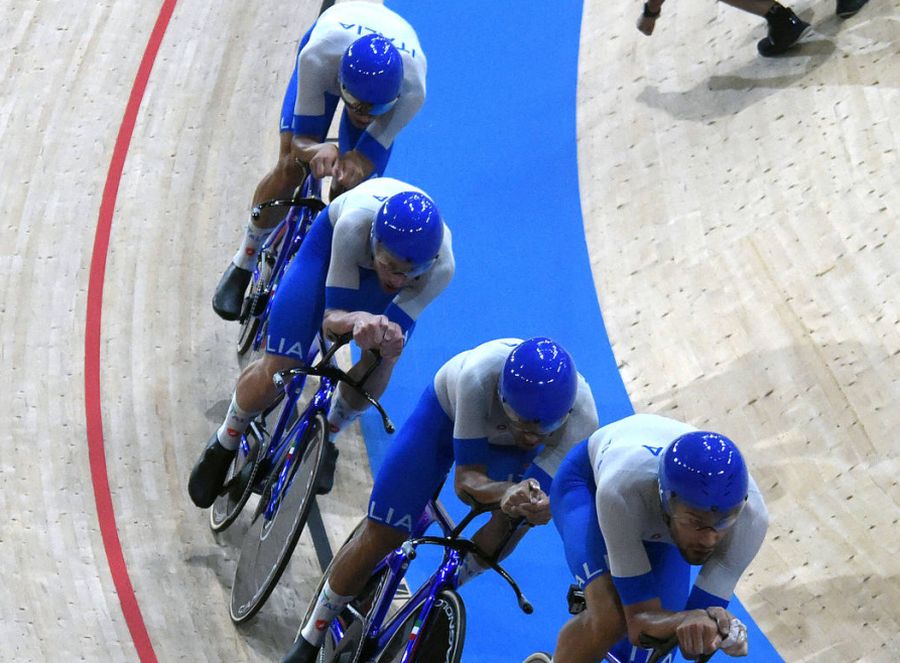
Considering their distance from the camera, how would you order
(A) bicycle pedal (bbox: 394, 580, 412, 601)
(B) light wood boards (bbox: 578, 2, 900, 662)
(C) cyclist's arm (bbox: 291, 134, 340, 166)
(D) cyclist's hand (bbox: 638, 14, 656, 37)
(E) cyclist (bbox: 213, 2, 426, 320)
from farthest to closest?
(D) cyclist's hand (bbox: 638, 14, 656, 37)
(C) cyclist's arm (bbox: 291, 134, 340, 166)
(B) light wood boards (bbox: 578, 2, 900, 662)
(E) cyclist (bbox: 213, 2, 426, 320)
(A) bicycle pedal (bbox: 394, 580, 412, 601)

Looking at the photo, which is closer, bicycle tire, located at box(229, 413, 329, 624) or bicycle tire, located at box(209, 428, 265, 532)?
bicycle tire, located at box(229, 413, 329, 624)

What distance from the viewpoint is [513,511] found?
3.32 m

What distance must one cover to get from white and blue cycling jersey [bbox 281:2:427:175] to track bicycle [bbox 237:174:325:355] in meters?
0.24

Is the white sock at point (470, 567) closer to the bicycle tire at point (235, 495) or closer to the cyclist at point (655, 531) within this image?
the cyclist at point (655, 531)

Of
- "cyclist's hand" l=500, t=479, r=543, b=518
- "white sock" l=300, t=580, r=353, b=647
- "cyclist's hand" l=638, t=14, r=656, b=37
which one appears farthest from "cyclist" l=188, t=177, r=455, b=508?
"cyclist's hand" l=638, t=14, r=656, b=37

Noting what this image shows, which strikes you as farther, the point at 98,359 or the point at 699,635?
the point at 98,359

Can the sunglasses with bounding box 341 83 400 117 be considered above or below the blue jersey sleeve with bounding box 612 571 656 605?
above

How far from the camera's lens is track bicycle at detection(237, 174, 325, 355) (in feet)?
17.2

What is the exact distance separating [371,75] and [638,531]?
2.15 meters

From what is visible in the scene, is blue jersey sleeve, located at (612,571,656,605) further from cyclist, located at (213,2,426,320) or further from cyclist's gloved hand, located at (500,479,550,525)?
cyclist, located at (213,2,426,320)

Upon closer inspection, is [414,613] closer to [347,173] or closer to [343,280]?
[343,280]

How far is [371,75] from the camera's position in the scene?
4.67 metres

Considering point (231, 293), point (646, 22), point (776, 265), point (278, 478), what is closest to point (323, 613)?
point (278, 478)

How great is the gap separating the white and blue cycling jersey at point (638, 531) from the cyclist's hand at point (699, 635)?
0.24 meters
